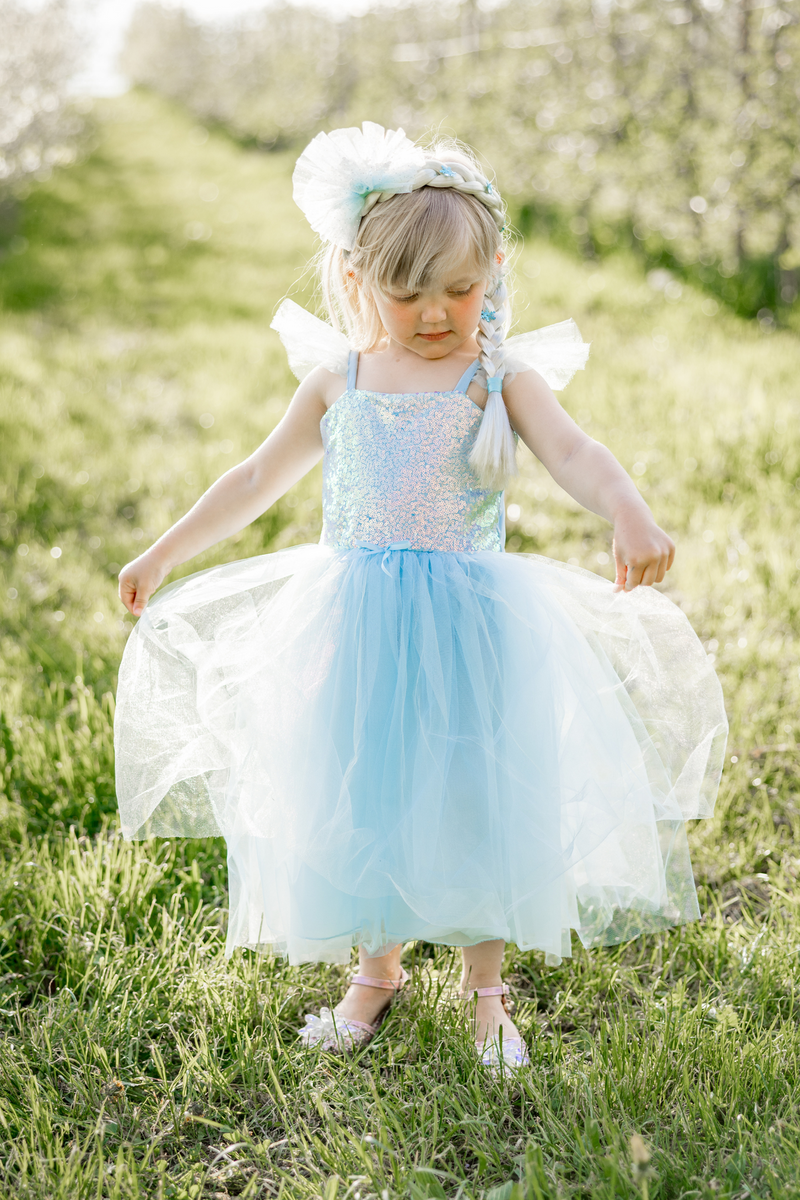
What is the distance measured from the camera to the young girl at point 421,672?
1709 millimetres

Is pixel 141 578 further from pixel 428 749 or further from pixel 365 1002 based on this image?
pixel 365 1002

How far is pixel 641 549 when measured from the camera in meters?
1.69

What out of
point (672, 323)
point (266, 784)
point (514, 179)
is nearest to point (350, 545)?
point (266, 784)

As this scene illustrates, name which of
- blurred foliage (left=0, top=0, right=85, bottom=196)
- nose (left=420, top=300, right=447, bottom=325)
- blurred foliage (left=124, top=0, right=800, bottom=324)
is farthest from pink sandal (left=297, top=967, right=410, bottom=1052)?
blurred foliage (left=0, top=0, right=85, bottom=196)

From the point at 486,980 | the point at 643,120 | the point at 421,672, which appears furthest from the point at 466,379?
the point at 643,120

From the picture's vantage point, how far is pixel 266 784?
1.80m

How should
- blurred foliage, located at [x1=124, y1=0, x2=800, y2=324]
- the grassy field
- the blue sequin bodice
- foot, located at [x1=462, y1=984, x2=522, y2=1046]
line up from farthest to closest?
1. blurred foliage, located at [x1=124, y1=0, x2=800, y2=324]
2. the blue sequin bodice
3. foot, located at [x1=462, y1=984, x2=522, y2=1046]
4. the grassy field

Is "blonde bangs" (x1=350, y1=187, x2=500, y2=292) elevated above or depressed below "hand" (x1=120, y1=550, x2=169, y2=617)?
above

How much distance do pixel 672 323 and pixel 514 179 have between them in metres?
3.73


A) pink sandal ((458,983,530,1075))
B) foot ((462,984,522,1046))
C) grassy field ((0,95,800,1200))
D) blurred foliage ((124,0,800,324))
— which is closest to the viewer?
grassy field ((0,95,800,1200))

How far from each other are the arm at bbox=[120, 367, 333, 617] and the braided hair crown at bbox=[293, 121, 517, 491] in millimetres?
317

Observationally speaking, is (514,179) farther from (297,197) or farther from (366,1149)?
(366,1149)

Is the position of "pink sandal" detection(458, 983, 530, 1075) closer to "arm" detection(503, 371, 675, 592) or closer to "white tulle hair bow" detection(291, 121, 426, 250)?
"arm" detection(503, 371, 675, 592)

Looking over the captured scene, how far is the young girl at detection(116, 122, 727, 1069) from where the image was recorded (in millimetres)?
1709
